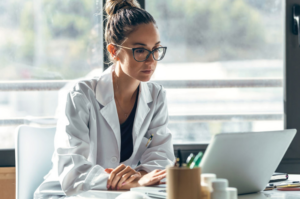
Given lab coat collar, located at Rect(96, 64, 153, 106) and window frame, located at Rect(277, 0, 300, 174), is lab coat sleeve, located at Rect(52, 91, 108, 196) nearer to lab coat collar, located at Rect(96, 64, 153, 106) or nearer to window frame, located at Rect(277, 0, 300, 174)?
lab coat collar, located at Rect(96, 64, 153, 106)

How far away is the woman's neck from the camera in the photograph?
1.73 meters

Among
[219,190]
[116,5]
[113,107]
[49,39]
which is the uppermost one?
[116,5]

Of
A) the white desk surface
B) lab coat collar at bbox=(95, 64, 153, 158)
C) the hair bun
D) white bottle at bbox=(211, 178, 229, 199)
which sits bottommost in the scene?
the white desk surface

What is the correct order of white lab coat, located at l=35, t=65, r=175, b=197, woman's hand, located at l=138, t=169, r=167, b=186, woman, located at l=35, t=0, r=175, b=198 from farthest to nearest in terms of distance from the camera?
woman, located at l=35, t=0, r=175, b=198 → white lab coat, located at l=35, t=65, r=175, b=197 → woman's hand, located at l=138, t=169, r=167, b=186

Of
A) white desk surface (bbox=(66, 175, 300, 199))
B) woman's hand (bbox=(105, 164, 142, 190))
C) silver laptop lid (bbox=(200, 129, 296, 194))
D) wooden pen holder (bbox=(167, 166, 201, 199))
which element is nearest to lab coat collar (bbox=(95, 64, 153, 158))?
woman's hand (bbox=(105, 164, 142, 190))

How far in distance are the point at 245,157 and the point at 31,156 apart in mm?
940

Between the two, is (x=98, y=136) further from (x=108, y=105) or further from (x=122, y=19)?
(x=122, y=19)

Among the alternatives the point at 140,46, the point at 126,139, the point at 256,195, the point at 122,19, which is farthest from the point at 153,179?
the point at 122,19

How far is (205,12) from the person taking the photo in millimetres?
2143

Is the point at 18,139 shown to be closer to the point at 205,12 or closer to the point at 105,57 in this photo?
the point at 105,57

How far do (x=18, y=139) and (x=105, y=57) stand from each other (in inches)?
32.8

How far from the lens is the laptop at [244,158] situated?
884 millimetres

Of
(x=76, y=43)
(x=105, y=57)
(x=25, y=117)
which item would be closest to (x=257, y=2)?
(x=105, y=57)

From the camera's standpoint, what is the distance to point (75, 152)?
138 cm
